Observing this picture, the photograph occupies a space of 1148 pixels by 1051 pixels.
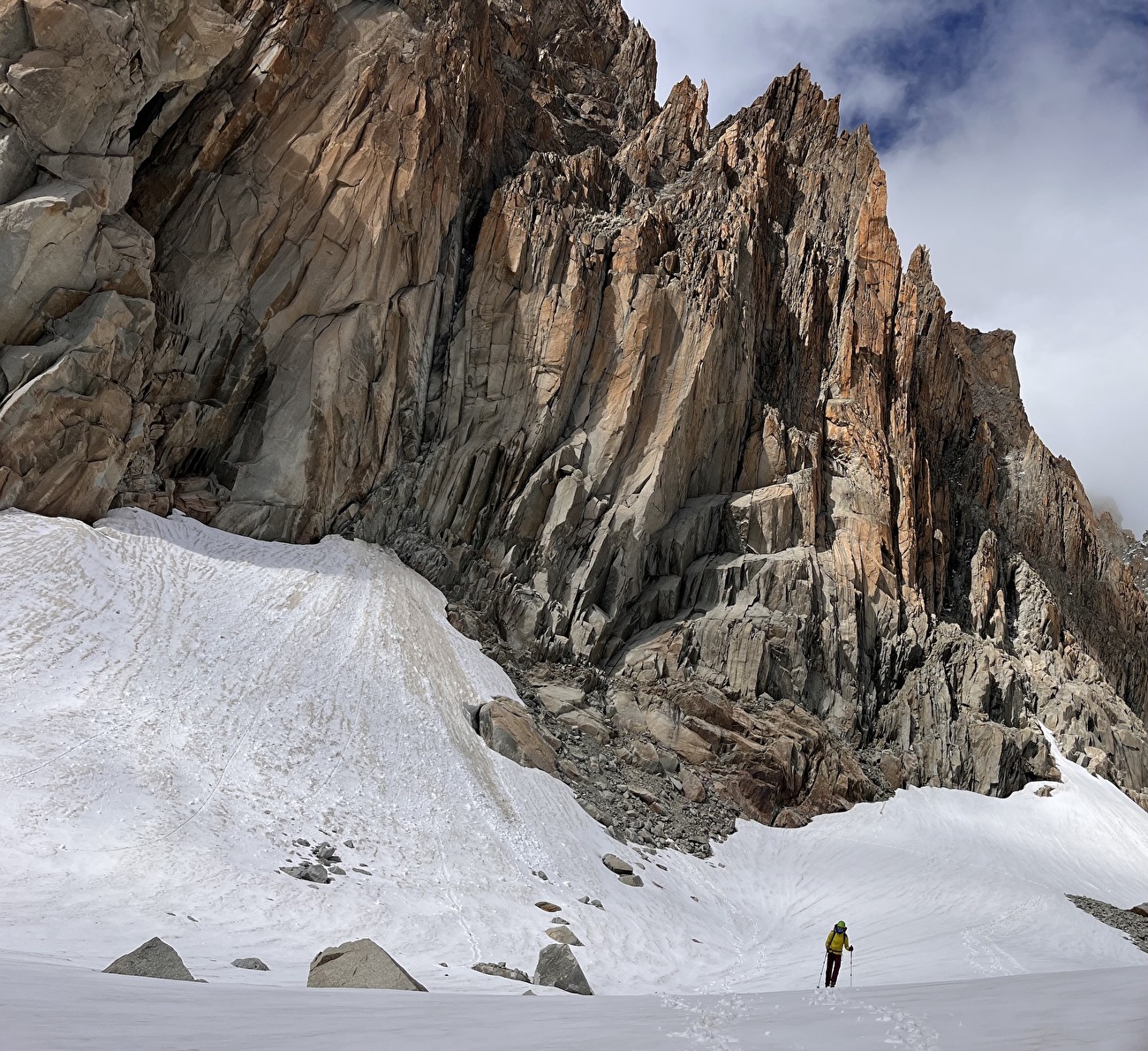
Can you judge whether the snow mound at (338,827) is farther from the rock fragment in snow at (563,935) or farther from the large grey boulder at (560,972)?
the large grey boulder at (560,972)

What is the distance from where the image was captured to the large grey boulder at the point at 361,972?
33.2ft

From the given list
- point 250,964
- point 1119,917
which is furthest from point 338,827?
point 1119,917

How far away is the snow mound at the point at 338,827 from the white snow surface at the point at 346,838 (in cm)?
8

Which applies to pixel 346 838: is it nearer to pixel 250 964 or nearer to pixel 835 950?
pixel 250 964

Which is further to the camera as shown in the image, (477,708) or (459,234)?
(459,234)

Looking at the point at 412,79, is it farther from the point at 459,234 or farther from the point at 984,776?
the point at 984,776

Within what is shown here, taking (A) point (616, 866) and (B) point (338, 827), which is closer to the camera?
(B) point (338, 827)

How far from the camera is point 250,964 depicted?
11555 mm

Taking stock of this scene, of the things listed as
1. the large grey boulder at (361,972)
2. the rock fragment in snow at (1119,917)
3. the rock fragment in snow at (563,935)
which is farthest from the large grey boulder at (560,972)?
the rock fragment in snow at (1119,917)

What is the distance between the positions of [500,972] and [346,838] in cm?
642

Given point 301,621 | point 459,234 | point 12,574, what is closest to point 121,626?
point 12,574

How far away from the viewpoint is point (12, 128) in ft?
90.8

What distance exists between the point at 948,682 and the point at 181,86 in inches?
1765

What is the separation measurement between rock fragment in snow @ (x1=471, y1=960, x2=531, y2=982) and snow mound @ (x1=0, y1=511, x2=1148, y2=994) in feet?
1.54
